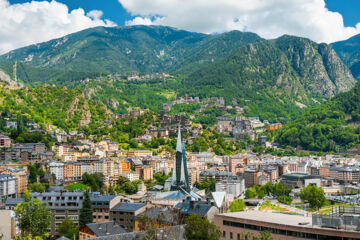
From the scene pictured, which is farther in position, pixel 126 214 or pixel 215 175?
pixel 215 175

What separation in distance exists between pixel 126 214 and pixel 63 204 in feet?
37.1

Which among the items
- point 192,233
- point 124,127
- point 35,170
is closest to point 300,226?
point 192,233

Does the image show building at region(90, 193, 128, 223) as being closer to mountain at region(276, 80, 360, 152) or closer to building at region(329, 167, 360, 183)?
building at region(329, 167, 360, 183)

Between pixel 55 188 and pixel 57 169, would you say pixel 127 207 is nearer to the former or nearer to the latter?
pixel 55 188

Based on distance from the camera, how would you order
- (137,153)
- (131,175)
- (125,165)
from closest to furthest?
(131,175) → (125,165) → (137,153)

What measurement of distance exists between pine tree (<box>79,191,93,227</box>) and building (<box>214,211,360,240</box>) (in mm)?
23082

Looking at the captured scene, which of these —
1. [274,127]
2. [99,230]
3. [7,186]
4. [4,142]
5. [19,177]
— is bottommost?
[99,230]

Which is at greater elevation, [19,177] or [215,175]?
[19,177]

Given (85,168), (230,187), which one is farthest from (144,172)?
(230,187)

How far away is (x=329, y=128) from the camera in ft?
516

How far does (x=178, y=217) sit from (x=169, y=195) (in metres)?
28.3

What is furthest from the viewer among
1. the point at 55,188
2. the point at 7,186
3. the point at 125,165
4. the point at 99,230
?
the point at 125,165

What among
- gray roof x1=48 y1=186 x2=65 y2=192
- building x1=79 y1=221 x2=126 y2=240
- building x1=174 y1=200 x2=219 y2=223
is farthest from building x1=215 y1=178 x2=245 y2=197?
building x1=79 y1=221 x2=126 y2=240

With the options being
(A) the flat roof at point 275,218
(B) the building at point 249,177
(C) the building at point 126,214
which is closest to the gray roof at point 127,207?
(C) the building at point 126,214
